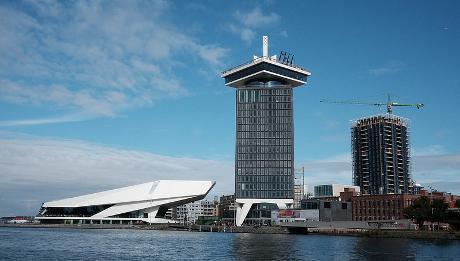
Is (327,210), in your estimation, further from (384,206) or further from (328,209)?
(384,206)

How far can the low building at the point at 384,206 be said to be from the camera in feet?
602

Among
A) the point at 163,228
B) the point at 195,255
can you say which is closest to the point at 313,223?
the point at 163,228

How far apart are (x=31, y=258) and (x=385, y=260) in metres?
44.1

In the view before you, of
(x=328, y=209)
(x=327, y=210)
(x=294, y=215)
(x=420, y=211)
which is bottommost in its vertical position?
(x=294, y=215)

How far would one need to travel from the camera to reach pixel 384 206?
190 metres

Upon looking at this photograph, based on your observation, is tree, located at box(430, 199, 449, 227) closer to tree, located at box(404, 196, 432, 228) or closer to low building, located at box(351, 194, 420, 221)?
tree, located at box(404, 196, 432, 228)

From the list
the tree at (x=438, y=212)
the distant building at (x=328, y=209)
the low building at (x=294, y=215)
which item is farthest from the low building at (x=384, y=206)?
the tree at (x=438, y=212)

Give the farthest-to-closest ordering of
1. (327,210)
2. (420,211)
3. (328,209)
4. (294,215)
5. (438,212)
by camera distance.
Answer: (294,215), (328,209), (327,210), (420,211), (438,212)

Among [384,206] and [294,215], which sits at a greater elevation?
[384,206]

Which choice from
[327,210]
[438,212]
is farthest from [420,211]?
[327,210]

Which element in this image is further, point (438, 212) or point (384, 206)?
point (384, 206)

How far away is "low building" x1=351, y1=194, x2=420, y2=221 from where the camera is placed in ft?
602

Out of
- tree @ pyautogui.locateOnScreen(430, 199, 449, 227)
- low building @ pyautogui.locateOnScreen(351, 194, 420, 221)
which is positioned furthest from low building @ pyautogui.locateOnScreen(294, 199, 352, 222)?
tree @ pyautogui.locateOnScreen(430, 199, 449, 227)

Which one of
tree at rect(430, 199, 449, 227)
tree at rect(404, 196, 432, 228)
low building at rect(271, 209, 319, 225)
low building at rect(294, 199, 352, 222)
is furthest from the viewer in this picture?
low building at rect(294, 199, 352, 222)
